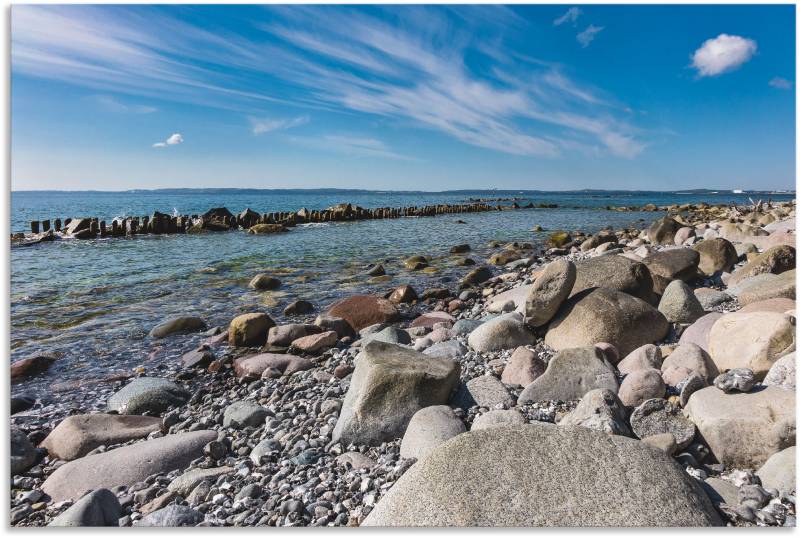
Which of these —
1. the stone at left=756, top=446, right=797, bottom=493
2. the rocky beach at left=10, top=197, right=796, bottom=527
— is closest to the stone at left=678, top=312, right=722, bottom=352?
the rocky beach at left=10, top=197, right=796, bottom=527

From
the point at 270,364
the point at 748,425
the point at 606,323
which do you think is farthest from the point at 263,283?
the point at 748,425

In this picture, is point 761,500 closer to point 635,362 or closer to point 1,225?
point 635,362

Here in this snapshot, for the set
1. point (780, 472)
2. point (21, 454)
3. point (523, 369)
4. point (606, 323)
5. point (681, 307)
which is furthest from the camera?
point (681, 307)

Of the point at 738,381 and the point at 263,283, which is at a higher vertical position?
the point at 738,381

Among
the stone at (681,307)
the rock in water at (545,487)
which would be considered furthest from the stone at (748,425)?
the stone at (681,307)

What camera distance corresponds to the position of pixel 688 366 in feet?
15.6

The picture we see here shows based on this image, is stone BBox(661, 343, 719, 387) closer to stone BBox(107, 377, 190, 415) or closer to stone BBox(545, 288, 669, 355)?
stone BBox(545, 288, 669, 355)

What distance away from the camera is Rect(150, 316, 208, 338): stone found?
30.8 feet

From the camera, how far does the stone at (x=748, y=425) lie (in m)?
3.44

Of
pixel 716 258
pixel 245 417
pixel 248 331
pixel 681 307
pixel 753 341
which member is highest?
pixel 716 258

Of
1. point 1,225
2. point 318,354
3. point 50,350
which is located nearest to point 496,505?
point 1,225

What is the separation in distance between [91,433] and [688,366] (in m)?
6.96

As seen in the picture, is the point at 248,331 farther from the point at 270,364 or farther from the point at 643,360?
the point at 643,360

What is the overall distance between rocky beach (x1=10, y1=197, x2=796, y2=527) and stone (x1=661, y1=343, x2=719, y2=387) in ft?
0.09
